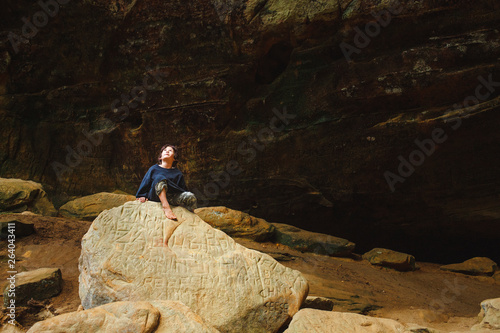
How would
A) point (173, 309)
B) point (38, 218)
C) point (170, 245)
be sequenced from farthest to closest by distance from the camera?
point (38, 218) → point (170, 245) → point (173, 309)

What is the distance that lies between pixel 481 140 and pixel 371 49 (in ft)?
10.3

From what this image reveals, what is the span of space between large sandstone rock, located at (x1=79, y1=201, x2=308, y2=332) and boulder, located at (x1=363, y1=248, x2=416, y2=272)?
165 inches

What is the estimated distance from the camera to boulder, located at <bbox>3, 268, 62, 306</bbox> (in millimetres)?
4082

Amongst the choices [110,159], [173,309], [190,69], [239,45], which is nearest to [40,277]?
[173,309]

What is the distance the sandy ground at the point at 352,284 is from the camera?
4.62m

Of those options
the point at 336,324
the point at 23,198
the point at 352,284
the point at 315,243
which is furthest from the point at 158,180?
the point at 23,198

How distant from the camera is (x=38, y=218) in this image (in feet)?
21.5

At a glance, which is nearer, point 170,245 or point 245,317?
point 245,317

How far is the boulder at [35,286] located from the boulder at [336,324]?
3.12 metres

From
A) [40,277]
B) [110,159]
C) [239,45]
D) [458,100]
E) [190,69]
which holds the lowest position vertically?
[40,277]

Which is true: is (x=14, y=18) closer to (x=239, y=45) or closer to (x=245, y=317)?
(x=239, y=45)

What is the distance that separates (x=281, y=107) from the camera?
27.9 feet

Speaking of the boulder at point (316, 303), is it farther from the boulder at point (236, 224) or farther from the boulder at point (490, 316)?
the boulder at point (236, 224)

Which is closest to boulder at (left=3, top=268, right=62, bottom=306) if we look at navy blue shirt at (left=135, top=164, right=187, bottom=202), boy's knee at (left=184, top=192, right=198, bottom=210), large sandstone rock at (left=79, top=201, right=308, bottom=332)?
large sandstone rock at (left=79, top=201, right=308, bottom=332)
